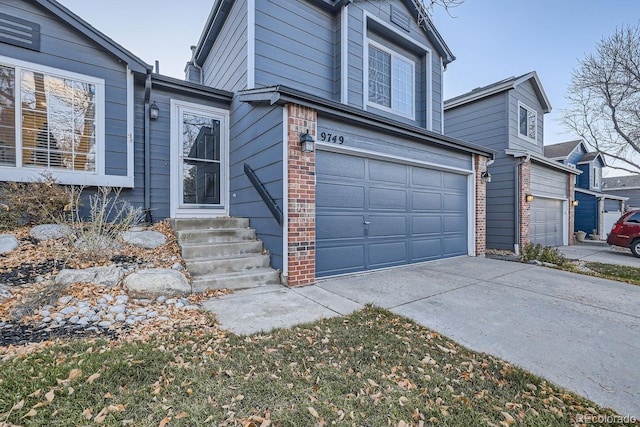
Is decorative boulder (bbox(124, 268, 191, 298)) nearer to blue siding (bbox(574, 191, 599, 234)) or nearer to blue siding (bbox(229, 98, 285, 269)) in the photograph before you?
blue siding (bbox(229, 98, 285, 269))

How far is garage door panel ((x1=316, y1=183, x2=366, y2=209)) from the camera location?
5094 millimetres

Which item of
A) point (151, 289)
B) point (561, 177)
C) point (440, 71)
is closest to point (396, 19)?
point (440, 71)

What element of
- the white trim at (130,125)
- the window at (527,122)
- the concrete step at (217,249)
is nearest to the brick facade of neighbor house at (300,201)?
the concrete step at (217,249)

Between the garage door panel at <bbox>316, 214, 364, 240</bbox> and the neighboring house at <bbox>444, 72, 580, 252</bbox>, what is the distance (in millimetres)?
6721

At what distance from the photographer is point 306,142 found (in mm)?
4527

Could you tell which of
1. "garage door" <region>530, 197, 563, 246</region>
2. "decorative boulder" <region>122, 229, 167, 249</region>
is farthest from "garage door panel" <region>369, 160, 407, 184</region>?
"garage door" <region>530, 197, 563, 246</region>

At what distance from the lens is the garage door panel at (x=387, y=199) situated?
19.1 feet

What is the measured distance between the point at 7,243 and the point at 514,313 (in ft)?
23.0

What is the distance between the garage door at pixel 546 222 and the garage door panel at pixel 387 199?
6.98 m

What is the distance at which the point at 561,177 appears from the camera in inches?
476

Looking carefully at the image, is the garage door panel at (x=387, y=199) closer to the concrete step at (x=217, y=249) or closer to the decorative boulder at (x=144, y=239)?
the concrete step at (x=217, y=249)

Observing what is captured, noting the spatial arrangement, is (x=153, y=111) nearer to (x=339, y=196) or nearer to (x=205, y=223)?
(x=205, y=223)

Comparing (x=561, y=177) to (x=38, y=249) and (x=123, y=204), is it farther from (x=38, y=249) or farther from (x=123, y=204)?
(x=38, y=249)

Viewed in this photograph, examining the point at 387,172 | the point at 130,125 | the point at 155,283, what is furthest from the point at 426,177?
the point at 130,125
